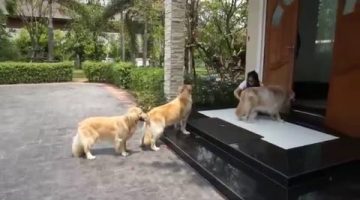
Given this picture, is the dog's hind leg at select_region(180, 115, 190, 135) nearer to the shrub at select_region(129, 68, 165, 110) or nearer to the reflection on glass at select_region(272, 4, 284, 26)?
the shrub at select_region(129, 68, 165, 110)

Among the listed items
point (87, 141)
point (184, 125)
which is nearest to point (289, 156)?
point (184, 125)

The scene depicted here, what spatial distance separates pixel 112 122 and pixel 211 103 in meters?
2.94

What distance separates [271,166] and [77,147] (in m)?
2.41

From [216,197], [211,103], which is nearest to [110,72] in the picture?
[211,103]

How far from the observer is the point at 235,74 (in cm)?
997

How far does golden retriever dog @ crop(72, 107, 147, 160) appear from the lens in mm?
4156

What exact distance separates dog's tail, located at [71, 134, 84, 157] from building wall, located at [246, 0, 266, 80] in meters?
3.74

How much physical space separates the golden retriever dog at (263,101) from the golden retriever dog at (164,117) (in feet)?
2.84

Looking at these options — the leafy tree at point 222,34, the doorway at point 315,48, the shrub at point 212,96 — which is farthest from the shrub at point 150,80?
the doorway at point 315,48

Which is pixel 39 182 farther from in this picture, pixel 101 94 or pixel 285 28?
pixel 101 94

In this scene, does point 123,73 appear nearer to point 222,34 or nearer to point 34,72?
point 222,34

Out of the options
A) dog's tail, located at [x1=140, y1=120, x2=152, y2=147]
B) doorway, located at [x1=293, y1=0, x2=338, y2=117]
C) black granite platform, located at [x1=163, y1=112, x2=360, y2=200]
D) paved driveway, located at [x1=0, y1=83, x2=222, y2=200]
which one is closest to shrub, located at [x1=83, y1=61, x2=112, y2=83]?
paved driveway, located at [x1=0, y1=83, x2=222, y2=200]

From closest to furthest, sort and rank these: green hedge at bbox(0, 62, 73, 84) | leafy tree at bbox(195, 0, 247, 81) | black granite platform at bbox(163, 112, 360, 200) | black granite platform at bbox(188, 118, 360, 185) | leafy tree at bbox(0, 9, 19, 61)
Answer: black granite platform at bbox(163, 112, 360, 200), black granite platform at bbox(188, 118, 360, 185), leafy tree at bbox(195, 0, 247, 81), green hedge at bbox(0, 62, 73, 84), leafy tree at bbox(0, 9, 19, 61)

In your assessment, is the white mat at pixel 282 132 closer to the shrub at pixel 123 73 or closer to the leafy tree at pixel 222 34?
the leafy tree at pixel 222 34
